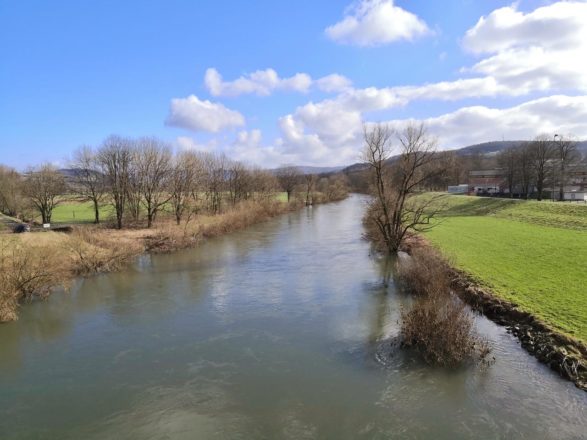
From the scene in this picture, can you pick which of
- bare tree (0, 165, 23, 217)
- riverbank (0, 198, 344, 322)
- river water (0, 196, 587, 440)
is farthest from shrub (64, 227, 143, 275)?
bare tree (0, 165, 23, 217)

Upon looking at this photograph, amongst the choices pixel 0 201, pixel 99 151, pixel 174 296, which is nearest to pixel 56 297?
pixel 174 296

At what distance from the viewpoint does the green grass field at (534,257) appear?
14.2m

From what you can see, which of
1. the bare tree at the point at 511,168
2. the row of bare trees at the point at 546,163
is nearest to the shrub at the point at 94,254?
the row of bare trees at the point at 546,163

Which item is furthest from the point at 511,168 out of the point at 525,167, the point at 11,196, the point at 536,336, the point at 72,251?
the point at 11,196

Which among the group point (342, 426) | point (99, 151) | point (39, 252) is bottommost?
point (342, 426)

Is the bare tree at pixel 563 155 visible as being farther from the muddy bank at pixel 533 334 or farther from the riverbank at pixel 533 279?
the muddy bank at pixel 533 334

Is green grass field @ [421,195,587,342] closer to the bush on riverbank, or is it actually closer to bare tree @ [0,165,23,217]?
the bush on riverbank

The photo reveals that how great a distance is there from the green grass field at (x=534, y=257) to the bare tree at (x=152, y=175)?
28.7 metres

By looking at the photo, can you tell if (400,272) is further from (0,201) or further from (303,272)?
(0,201)

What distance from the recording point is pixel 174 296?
65.9ft

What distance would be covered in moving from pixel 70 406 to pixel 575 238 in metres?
30.1

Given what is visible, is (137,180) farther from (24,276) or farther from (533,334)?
(533,334)

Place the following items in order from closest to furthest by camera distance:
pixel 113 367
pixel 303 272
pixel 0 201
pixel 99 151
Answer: pixel 113 367, pixel 303 272, pixel 99 151, pixel 0 201

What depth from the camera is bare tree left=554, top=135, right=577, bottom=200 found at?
2378 inches
